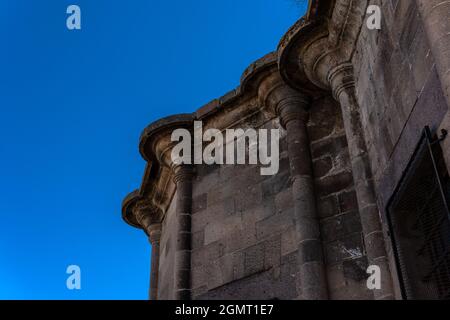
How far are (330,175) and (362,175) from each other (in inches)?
42.7

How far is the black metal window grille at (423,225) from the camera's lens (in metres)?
4.20

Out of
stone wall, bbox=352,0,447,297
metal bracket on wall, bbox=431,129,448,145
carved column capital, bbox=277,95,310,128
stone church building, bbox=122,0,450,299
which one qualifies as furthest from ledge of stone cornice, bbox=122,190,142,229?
metal bracket on wall, bbox=431,129,448,145

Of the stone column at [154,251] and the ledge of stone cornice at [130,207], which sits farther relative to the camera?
the ledge of stone cornice at [130,207]

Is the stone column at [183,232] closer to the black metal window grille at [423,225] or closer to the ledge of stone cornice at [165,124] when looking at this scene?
the ledge of stone cornice at [165,124]

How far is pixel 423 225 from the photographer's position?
464cm

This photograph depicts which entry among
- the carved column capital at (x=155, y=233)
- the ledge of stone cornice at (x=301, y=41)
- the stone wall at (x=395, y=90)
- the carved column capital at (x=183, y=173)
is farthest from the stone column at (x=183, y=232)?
the stone wall at (x=395, y=90)

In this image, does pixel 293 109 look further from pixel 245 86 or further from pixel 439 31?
pixel 439 31

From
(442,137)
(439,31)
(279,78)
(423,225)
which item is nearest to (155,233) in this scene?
(279,78)

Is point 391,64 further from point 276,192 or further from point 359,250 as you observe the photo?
point 276,192

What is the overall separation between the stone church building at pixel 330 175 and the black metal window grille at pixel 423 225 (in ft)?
0.03

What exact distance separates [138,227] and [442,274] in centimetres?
754

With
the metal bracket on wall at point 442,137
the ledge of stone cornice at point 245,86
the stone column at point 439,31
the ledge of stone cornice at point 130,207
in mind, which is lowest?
the metal bracket on wall at point 442,137

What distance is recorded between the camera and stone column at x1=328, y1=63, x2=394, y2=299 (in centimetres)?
514
